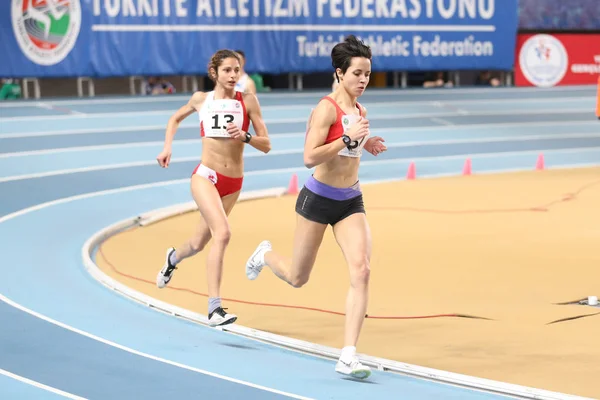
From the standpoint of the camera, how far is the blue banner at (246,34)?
2058 cm

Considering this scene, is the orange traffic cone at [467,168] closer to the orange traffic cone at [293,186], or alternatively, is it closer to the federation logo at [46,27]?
the orange traffic cone at [293,186]

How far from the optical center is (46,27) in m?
20.5

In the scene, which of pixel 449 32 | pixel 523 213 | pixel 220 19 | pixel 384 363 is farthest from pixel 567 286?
pixel 449 32

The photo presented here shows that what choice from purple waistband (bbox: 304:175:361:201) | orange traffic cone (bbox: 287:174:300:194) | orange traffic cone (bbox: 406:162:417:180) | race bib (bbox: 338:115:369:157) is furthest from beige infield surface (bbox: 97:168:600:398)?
orange traffic cone (bbox: 406:162:417:180)

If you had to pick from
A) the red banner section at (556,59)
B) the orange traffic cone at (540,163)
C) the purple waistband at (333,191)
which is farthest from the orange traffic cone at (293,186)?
the red banner section at (556,59)

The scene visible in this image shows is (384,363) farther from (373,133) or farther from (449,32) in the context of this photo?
(449,32)

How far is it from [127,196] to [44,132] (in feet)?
11.3

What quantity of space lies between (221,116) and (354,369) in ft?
9.17

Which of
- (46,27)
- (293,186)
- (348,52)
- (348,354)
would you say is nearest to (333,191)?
(348,52)

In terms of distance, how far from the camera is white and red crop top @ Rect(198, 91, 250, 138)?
893 centimetres

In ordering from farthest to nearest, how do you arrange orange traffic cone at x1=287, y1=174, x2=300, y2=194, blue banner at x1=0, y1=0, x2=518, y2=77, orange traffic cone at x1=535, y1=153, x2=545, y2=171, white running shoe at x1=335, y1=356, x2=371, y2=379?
orange traffic cone at x1=535, y1=153, x2=545, y2=171 → blue banner at x1=0, y1=0, x2=518, y2=77 → orange traffic cone at x1=287, y1=174, x2=300, y2=194 → white running shoe at x1=335, y1=356, x2=371, y2=379

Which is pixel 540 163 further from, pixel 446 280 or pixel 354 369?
pixel 354 369

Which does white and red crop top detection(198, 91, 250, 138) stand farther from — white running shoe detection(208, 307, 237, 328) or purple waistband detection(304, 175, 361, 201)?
purple waistband detection(304, 175, 361, 201)

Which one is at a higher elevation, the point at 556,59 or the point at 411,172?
the point at 556,59
